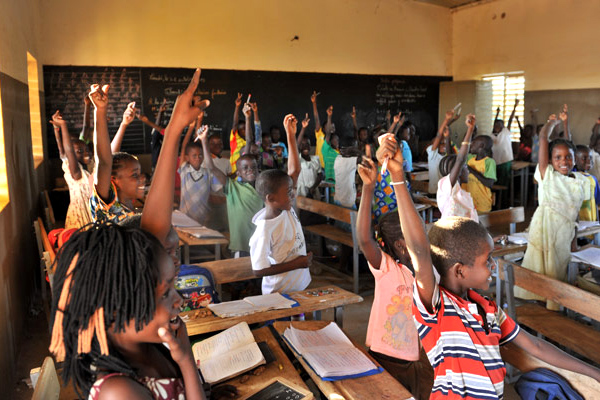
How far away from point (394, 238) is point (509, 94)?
913 cm

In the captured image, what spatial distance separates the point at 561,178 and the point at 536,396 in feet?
7.97

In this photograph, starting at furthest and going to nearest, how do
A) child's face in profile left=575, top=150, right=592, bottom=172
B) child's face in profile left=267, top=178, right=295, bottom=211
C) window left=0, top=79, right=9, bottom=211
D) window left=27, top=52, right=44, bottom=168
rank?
window left=27, top=52, right=44, bottom=168
child's face in profile left=575, top=150, right=592, bottom=172
window left=0, top=79, right=9, bottom=211
child's face in profile left=267, top=178, right=295, bottom=211

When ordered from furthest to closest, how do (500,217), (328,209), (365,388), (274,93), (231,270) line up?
(274,93), (328,209), (500,217), (231,270), (365,388)

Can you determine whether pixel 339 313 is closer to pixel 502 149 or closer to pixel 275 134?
Answer: pixel 275 134

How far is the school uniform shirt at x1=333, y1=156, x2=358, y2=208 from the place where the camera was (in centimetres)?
559

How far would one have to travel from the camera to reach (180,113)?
1.35m

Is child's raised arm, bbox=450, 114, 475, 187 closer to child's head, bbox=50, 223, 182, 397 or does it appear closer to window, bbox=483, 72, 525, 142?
child's head, bbox=50, 223, 182, 397

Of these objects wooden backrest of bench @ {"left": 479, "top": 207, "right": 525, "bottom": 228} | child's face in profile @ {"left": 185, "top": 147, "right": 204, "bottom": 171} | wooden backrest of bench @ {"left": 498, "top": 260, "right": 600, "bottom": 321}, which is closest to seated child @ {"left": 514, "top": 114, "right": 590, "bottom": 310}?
wooden backrest of bench @ {"left": 479, "top": 207, "right": 525, "bottom": 228}

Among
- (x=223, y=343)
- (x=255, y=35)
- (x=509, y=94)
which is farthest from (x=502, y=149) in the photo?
(x=223, y=343)

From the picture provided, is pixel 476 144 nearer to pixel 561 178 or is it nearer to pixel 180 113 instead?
pixel 561 178

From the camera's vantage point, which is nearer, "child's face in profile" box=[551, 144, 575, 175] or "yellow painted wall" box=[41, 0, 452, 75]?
"child's face in profile" box=[551, 144, 575, 175]

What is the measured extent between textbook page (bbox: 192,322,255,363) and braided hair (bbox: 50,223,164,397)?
2.43 feet

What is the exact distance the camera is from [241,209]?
13.8 feet

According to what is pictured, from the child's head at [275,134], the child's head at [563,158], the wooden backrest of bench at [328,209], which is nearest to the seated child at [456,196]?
the child's head at [563,158]
